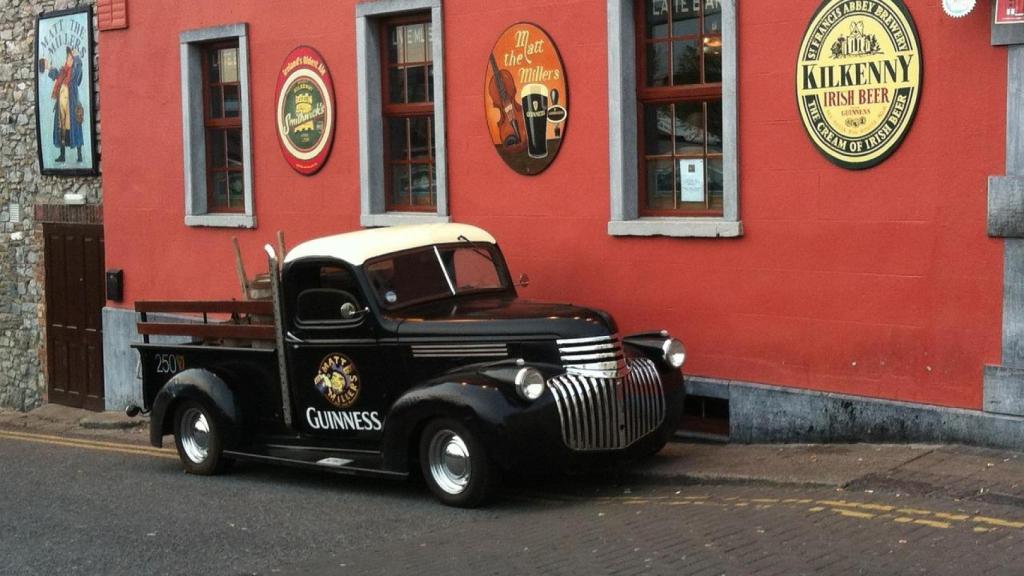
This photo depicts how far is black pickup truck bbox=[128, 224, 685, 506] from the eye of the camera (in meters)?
9.66

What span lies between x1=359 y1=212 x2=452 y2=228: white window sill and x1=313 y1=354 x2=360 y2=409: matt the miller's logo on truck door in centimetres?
341

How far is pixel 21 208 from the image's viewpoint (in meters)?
20.5

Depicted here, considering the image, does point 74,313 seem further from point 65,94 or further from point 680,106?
point 680,106

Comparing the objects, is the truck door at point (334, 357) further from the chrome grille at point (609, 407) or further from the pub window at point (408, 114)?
the pub window at point (408, 114)

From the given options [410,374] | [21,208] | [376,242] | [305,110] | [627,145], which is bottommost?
[410,374]

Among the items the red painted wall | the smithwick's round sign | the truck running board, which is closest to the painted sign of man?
the red painted wall

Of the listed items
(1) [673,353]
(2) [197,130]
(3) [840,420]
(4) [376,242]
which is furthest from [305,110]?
(3) [840,420]

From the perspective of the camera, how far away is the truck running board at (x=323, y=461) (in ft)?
34.2

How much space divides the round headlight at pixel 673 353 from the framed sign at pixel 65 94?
35.0 ft

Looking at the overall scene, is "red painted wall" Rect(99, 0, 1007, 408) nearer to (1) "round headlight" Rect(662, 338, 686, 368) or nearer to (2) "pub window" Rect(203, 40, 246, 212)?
(2) "pub window" Rect(203, 40, 246, 212)

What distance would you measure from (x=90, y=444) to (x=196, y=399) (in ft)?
13.8

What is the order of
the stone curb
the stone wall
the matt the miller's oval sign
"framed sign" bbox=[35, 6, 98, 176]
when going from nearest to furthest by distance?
the matt the miller's oval sign, the stone curb, "framed sign" bbox=[35, 6, 98, 176], the stone wall

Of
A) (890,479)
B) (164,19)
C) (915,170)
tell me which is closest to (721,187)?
(915,170)

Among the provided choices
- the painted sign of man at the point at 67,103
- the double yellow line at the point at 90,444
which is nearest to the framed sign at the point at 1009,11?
the double yellow line at the point at 90,444
